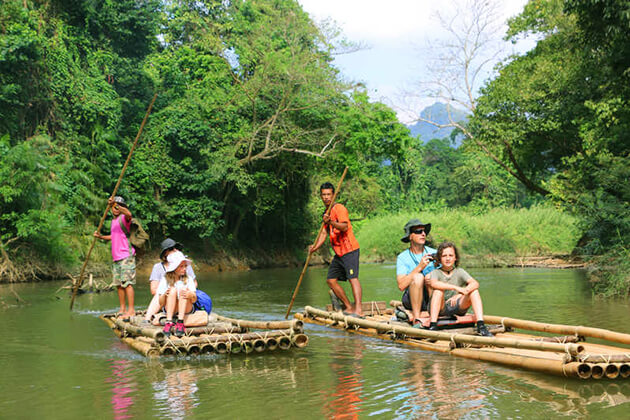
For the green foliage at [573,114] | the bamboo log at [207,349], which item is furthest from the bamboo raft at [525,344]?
the green foliage at [573,114]

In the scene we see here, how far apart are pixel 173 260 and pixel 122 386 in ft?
6.10

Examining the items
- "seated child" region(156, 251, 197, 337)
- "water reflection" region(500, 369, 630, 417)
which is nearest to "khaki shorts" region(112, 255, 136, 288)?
"seated child" region(156, 251, 197, 337)

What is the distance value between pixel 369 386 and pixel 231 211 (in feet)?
69.3

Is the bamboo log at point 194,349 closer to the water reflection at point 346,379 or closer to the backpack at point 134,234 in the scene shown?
the water reflection at point 346,379

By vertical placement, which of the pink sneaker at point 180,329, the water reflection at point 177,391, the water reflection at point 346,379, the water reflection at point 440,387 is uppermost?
the pink sneaker at point 180,329

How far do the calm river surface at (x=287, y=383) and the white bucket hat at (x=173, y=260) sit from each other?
3.11 ft

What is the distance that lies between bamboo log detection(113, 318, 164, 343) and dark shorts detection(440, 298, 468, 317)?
2.86m

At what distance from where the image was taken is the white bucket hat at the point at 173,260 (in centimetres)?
699

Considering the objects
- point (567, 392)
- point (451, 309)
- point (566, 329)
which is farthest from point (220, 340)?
point (566, 329)

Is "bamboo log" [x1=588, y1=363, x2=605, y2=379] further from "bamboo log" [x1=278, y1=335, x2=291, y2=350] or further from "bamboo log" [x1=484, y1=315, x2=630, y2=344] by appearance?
"bamboo log" [x1=278, y1=335, x2=291, y2=350]

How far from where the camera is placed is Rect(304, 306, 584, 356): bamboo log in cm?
513

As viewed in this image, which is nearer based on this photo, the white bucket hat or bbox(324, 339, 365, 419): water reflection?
bbox(324, 339, 365, 419): water reflection

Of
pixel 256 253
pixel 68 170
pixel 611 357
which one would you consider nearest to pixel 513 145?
pixel 256 253

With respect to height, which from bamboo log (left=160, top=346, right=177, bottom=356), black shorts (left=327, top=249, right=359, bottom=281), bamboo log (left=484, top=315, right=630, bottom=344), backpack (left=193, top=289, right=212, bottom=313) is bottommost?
bamboo log (left=484, top=315, right=630, bottom=344)
